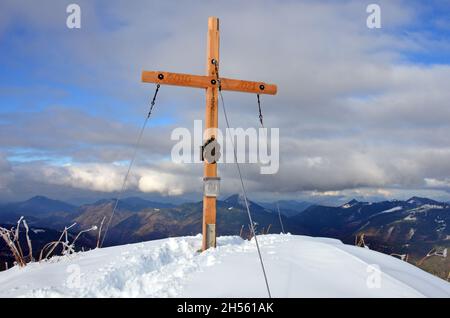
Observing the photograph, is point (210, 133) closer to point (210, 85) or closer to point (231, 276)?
point (210, 85)

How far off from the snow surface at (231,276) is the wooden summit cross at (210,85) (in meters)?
1.01

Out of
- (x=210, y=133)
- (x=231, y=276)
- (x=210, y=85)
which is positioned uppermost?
(x=210, y=85)

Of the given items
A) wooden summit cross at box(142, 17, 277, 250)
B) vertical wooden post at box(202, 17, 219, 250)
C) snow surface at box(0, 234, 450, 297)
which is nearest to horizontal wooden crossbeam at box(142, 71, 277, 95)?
wooden summit cross at box(142, 17, 277, 250)

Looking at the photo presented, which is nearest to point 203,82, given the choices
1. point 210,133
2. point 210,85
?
point 210,85

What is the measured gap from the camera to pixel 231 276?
227 inches

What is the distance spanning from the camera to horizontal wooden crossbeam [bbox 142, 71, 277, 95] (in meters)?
8.64

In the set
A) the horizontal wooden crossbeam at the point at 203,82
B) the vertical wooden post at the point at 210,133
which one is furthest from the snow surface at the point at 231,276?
the horizontal wooden crossbeam at the point at 203,82

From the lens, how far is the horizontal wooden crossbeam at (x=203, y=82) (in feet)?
28.3

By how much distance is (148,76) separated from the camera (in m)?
8.60

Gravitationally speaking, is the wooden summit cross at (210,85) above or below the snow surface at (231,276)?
above

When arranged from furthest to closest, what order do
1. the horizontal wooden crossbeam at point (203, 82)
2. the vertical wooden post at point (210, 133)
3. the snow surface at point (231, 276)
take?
1. the vertical wooden post at point (210, 133)
2. the horizontal wooden crossbeam at point (203, 82)
3. the snow surface at point (231, 276)

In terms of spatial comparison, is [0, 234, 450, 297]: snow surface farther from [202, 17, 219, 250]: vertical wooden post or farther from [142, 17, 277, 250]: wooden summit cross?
[142, 17, 277, 250]: wooden summit cross

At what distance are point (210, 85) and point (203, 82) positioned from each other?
0.60 feet

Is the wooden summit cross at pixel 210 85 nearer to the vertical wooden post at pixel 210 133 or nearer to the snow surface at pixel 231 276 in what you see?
the vertical wooden post at pixel 210 133
